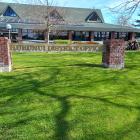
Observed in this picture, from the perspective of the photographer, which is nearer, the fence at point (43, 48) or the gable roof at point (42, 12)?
the fence at point (43, 48)

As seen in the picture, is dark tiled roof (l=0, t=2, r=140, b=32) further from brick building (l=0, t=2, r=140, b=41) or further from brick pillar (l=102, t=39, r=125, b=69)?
brick pillar (l=102, t=39, r=125, b=69)

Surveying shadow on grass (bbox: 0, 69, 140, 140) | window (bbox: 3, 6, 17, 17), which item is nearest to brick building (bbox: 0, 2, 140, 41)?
window (bbox: 3, 6, 17, 17)

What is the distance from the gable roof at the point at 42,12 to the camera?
170 feet

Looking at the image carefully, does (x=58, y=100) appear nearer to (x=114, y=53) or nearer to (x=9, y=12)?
(x=114, y=53)

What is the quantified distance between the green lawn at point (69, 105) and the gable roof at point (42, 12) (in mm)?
38753

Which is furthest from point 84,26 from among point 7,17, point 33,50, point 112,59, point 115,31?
point 112,59

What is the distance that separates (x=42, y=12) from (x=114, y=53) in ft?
127

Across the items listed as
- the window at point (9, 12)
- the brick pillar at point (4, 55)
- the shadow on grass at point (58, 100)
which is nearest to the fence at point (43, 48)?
the shadow on grass at point (58, 100)

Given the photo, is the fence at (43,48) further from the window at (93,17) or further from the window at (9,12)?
the window at (93,17)

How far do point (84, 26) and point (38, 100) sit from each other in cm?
4475

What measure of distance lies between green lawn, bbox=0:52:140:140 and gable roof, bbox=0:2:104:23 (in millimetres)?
38753

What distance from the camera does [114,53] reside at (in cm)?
1391

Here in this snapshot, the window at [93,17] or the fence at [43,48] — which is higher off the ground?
the window at [93,17]

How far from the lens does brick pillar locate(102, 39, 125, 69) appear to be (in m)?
13.8
